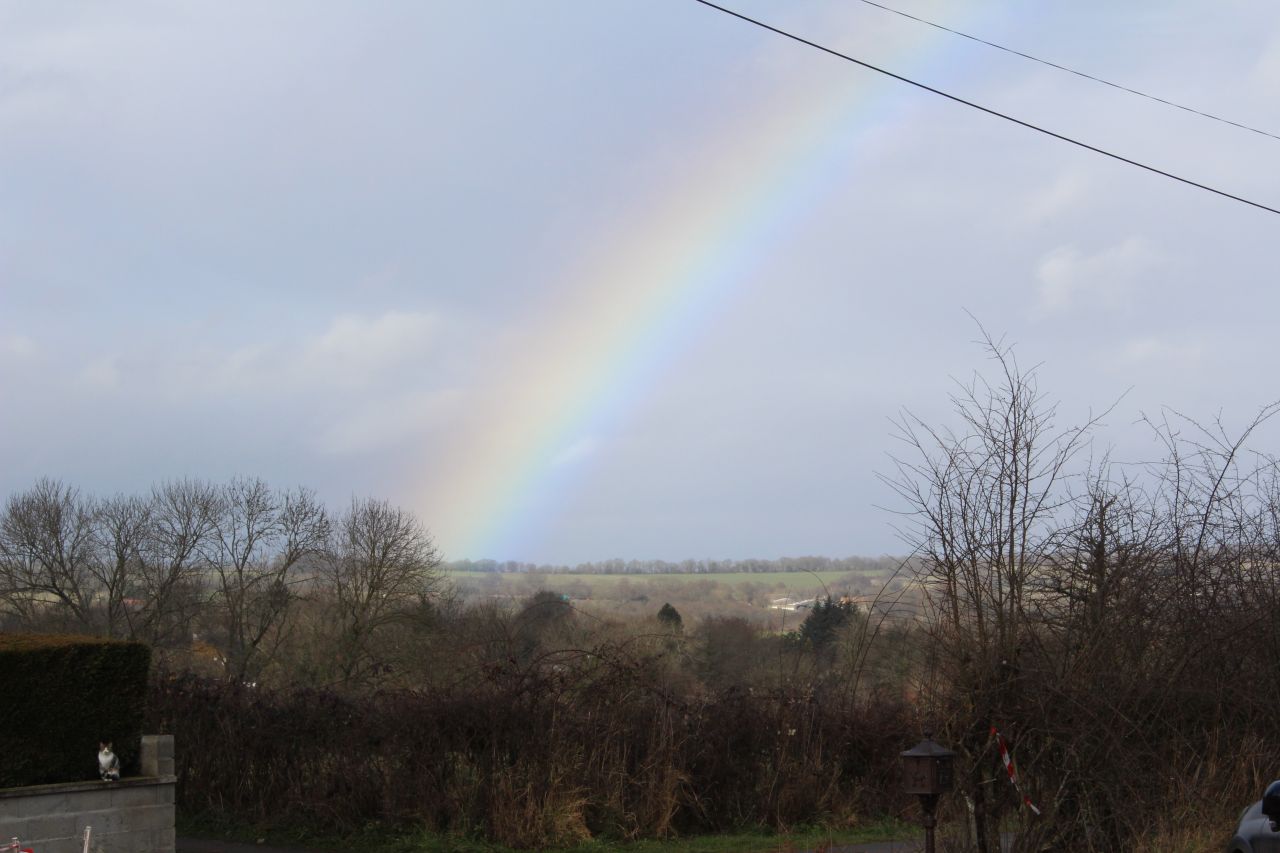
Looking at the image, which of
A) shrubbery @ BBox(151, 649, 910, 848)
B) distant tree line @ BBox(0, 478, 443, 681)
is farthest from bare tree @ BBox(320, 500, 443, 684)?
shrubbery @ BBox(151, 649, 910, 848)

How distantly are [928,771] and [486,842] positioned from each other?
653cm

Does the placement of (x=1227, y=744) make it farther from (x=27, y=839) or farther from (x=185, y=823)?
(x=185, y=823)

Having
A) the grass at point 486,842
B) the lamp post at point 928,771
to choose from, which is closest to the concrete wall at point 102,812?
the grass at point 486,842

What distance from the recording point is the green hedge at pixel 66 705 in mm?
10586

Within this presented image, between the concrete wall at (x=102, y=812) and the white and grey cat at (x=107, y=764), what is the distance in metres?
0.08

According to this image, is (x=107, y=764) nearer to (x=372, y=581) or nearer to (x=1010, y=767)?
(x=1010, y=767)

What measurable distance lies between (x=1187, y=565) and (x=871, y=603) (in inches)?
118

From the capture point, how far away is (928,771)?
8.09 meters

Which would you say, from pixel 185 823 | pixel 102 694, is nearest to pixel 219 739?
pixel 185 823

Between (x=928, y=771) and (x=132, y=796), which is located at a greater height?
(x=928, y=771)

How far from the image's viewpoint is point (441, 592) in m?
40.8

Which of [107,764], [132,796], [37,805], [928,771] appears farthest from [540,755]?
[928,771]

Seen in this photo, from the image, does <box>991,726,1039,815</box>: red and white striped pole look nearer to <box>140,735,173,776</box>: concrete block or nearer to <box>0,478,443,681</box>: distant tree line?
<box>140,735,173,776</box>: concrete block

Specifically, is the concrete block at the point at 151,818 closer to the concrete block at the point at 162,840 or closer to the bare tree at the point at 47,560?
the concrete block at the point at 162,840
